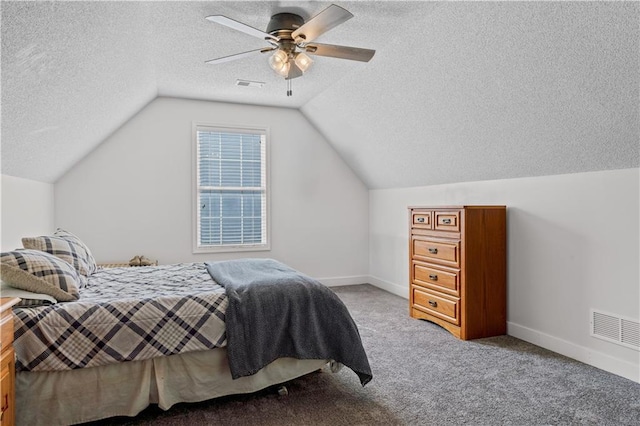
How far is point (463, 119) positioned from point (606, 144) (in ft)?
3.43

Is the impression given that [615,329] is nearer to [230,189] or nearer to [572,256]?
[572,256]

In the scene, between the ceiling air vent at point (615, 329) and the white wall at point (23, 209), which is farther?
the white wall at point (23, 209)

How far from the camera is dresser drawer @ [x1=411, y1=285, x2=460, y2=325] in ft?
11.2

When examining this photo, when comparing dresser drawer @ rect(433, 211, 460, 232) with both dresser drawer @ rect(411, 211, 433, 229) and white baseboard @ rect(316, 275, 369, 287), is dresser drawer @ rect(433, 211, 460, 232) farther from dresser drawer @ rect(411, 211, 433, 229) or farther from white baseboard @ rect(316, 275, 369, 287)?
white baseboard @ rect(316, 275, 369, 287)

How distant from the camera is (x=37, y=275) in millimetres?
2105

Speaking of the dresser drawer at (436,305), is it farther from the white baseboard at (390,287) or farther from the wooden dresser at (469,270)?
the white baseboard at (390,287)

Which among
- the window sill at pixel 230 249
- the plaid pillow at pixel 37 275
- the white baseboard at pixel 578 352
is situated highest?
the plaid pillow at pixel 37 275

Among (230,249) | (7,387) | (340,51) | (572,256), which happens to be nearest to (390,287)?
(230,249)

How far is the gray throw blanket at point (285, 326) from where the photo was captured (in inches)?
87.8

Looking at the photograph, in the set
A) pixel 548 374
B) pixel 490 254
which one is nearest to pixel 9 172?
pixel 490 254

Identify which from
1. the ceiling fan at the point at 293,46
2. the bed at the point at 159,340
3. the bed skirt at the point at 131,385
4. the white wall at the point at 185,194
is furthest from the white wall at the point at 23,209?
the ceiling fan at the point at 293,46

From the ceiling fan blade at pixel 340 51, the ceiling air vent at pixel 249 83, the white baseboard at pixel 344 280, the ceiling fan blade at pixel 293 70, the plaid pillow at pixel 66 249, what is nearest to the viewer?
the plaid pillow at pixel 66 249

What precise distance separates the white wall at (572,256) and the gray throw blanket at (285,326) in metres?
1.63

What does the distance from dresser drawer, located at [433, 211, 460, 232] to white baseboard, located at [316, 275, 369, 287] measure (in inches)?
88.0
